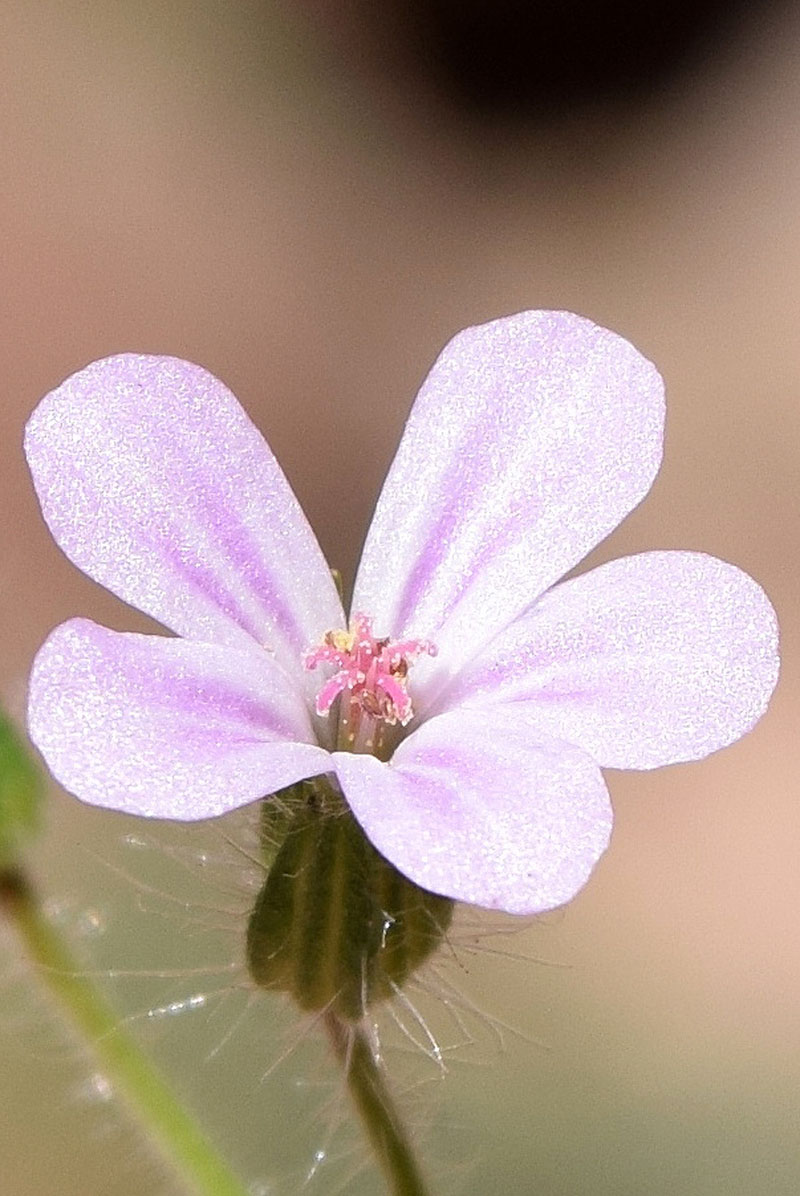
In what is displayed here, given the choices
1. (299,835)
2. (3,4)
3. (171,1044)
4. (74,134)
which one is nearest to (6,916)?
(299,835)

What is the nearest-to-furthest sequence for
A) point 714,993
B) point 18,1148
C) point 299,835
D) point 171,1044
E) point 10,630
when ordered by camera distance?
point 299,835 → point 171,1044 → point 18,1148 → point 714,993 → point 10,630

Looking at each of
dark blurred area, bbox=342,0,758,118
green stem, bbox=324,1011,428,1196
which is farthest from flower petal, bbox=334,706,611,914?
dark blurred area, bbox=342,0,758,118

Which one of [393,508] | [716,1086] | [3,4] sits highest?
[3,4]

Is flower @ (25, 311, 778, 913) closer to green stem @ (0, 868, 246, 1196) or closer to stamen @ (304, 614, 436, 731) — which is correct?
stamen @ (304, 614, 436, 731)

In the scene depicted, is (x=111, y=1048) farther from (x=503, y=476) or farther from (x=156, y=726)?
(x=503, y=476)

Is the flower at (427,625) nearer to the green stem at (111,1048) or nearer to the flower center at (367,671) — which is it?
the flower center at (367,671)

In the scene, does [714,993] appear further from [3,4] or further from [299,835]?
[3,4]
